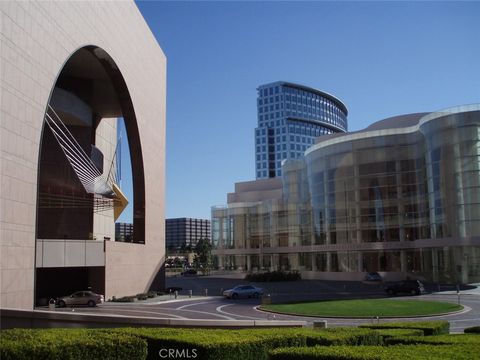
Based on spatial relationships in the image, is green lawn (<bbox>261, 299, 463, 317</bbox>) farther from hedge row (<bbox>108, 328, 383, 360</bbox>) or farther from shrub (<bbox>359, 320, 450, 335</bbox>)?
hedge row (<bbox>108, 328, 383, 360</bbox>)

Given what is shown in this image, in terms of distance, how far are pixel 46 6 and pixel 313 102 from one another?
165553 mm

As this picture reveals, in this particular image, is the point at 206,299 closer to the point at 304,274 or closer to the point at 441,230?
the point at 441,230

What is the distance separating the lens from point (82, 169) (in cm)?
3956

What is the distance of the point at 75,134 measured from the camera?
45656 millimetres

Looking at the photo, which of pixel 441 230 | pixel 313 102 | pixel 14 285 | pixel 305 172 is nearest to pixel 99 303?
pixel 14 285

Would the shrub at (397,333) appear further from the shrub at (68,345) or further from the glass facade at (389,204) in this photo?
the glass facade at (389,204)

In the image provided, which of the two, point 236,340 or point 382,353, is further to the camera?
point 236,340

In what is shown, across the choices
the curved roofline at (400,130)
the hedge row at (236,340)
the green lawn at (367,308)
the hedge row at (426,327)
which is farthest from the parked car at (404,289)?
the hedge row at (236,340)

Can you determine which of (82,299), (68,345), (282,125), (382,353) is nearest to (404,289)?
(82,299)

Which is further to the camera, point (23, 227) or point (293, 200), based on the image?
point (293, 200)

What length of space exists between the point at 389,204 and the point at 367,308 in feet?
124

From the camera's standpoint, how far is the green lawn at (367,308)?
1180 inches

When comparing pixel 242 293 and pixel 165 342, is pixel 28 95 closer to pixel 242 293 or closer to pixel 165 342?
pixel 165 342

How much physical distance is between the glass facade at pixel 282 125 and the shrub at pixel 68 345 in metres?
164
